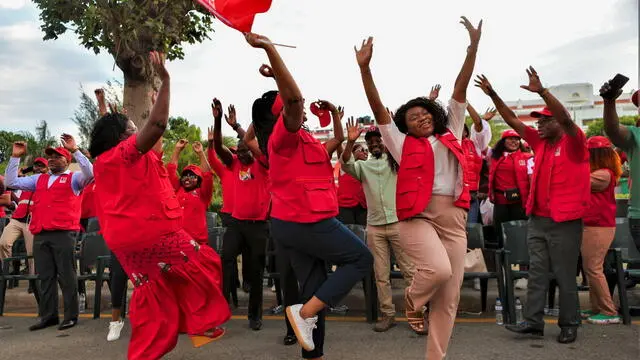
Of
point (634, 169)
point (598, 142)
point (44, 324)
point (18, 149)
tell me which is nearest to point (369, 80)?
point (634, 169)

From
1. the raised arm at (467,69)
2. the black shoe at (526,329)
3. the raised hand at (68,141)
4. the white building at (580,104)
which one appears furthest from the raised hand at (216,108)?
the white building at (580,104)

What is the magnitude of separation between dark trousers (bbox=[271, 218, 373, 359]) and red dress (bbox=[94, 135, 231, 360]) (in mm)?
693

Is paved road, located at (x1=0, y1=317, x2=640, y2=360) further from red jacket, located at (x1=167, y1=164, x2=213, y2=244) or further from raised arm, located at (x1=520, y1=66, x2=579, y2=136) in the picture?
raised arm, located at (x1=520, y1=66, x2=579, y2=136)

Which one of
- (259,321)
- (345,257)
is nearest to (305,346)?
(345,257)

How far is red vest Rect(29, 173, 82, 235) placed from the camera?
6.14m

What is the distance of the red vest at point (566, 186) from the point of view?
4.72m

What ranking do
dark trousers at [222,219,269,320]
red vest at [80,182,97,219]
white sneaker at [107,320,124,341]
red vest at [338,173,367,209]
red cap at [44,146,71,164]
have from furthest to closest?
red vest at [80,182,97,219] < red vest at [338,173,367,209] < red cap at [44,146,71,164] < dark trousers at [222,219,269,320] < white sneaker at [107,320,124,341]

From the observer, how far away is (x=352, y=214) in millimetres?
7785

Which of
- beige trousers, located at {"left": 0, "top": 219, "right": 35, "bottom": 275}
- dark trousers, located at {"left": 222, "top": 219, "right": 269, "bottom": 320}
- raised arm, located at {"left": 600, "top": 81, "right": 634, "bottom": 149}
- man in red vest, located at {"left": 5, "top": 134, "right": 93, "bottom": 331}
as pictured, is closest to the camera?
raised arm, located at {"left": 600, "top": 81, "right": 634, "bottom": 149}

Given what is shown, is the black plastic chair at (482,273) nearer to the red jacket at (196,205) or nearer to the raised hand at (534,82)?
the raised hand at (534,82)

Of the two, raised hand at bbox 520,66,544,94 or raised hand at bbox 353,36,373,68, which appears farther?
raised hand at bbox 520,66,544,94

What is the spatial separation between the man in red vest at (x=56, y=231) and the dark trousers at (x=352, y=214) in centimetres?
331

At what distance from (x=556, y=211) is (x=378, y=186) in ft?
5.84

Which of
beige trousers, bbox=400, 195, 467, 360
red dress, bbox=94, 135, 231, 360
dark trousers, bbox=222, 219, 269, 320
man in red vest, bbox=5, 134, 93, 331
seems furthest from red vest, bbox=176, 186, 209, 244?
beige trousers, bbox=400, 195, 467, 360
